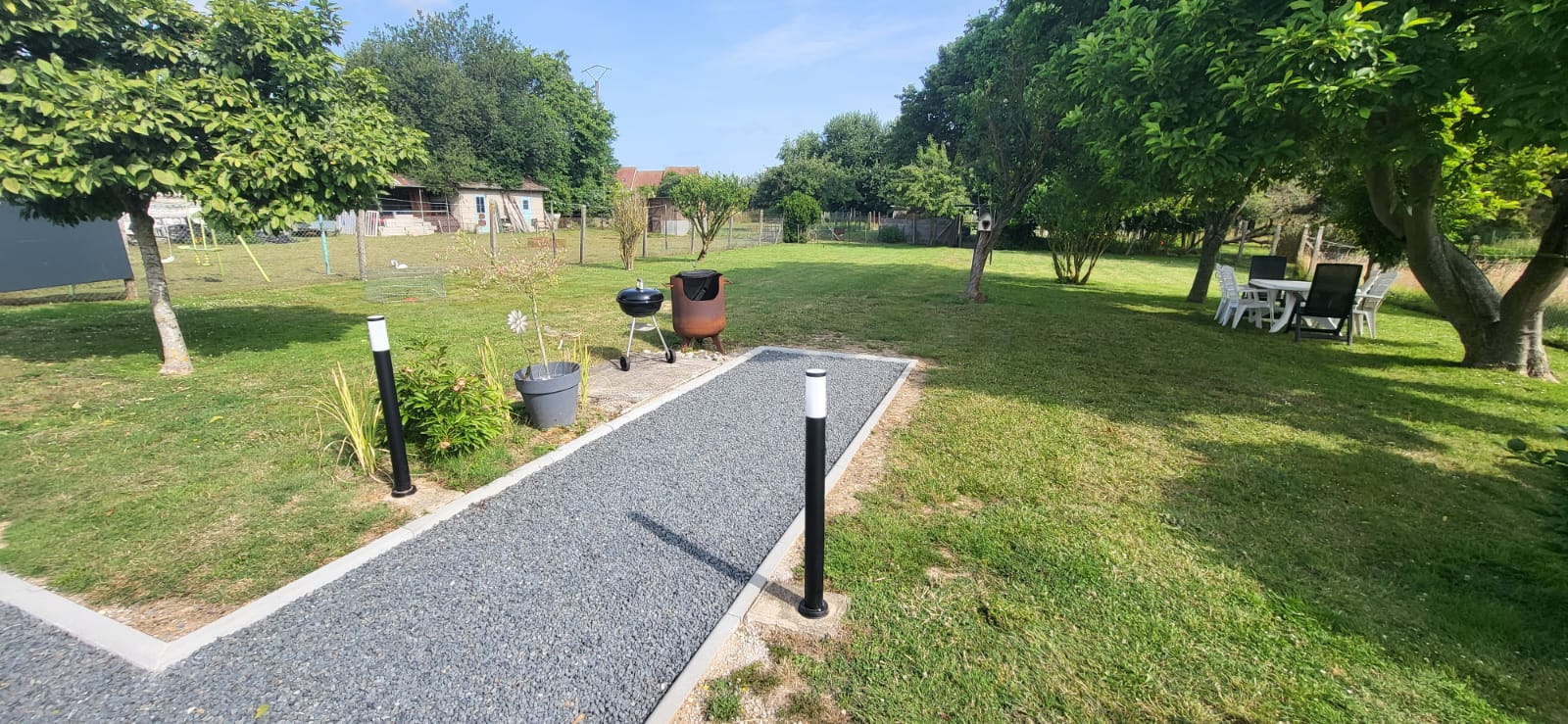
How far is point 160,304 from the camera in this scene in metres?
5.64

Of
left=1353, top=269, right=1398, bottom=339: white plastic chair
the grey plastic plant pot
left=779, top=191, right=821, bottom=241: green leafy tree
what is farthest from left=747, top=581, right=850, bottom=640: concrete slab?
left=779, top=191, right=821, bottom=241: green leafy tree

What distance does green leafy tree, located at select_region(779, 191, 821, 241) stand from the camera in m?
30.1

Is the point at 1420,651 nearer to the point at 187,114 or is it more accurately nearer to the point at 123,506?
the point at 123,506

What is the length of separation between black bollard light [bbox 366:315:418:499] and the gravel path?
483 millimetres

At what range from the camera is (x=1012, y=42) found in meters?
9.88

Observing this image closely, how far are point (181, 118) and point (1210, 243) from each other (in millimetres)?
14546

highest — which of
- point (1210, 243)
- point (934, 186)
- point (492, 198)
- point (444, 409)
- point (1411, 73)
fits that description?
point (934, 186)

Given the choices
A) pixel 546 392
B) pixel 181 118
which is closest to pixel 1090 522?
pixel 546 392

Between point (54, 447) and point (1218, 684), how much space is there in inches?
253

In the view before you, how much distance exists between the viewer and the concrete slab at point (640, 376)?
523cm

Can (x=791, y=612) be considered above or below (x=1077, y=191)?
below

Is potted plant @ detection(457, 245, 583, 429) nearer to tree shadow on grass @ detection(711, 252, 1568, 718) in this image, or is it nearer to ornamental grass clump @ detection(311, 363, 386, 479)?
ornamental grass clump @ detection(311, 363, 386, 479)

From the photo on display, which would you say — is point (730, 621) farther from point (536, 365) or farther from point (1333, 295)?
point (1333, 295)

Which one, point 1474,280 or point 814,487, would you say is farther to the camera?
point 1474,280
